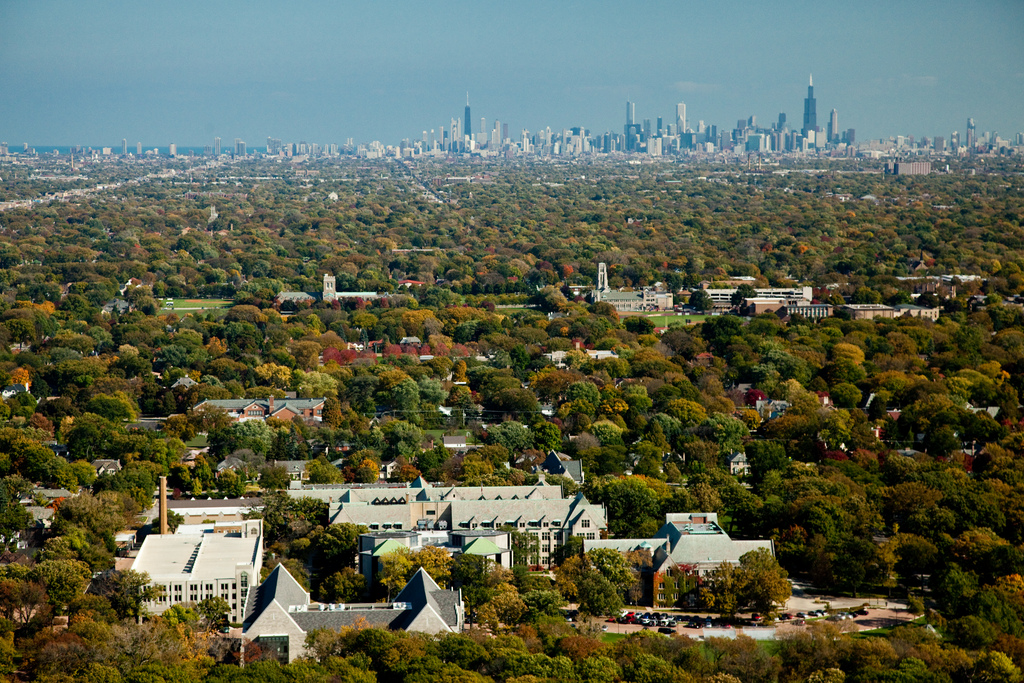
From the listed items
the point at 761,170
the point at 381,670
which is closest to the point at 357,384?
the point at 381,670

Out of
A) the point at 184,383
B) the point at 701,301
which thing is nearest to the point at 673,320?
the point at 701,301

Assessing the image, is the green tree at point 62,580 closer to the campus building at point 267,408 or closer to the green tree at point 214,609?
the green tree at point 214,609

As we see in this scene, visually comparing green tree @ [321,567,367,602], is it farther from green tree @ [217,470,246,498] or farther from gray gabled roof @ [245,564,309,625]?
green tree @ [217,470,246,498]

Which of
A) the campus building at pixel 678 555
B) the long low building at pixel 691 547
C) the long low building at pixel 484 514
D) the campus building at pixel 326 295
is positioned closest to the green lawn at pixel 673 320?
the campus building at pixel 326 295

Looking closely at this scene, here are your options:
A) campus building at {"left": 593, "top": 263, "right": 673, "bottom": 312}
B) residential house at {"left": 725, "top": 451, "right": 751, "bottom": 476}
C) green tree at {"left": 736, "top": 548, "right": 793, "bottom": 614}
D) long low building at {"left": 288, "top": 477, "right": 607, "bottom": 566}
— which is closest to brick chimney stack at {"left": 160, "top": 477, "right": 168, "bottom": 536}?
long low building at {"left": 288, "top": 477, "right": 607, "bottom": 566}

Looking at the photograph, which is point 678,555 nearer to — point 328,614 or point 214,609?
point 328,614
